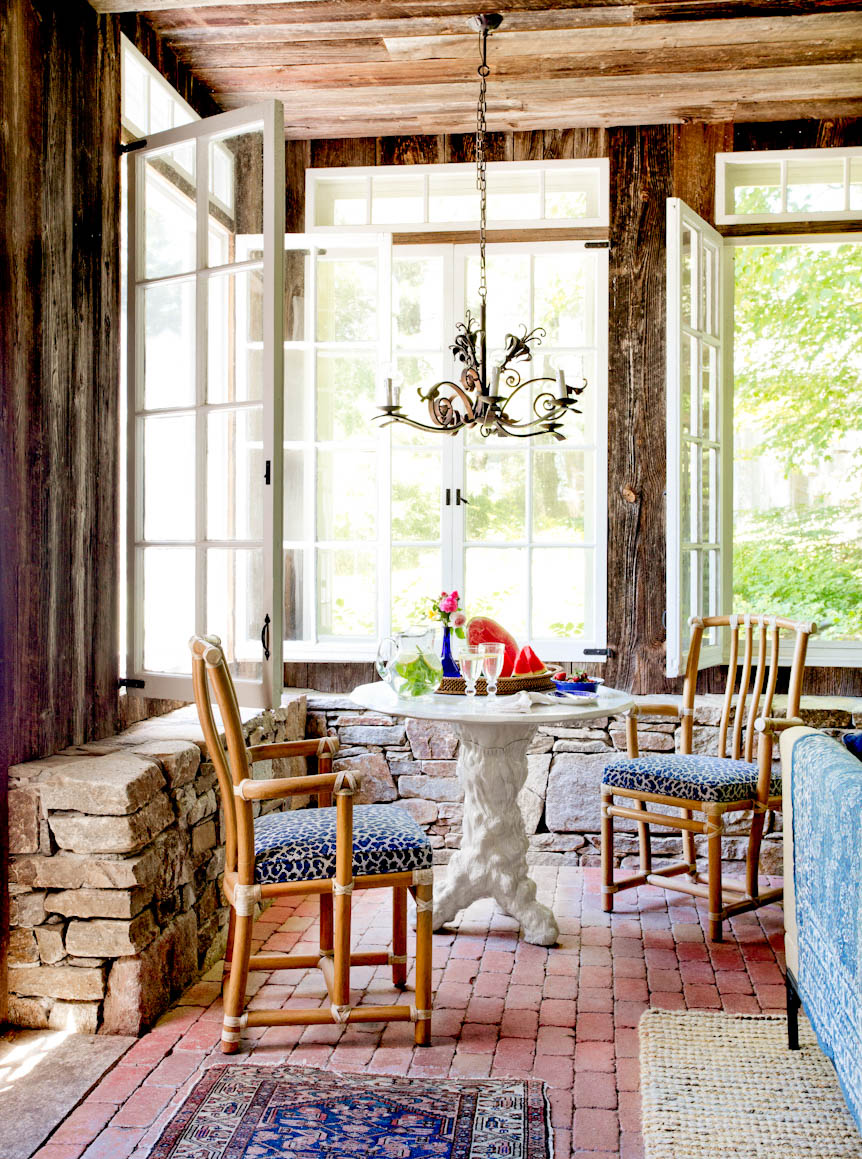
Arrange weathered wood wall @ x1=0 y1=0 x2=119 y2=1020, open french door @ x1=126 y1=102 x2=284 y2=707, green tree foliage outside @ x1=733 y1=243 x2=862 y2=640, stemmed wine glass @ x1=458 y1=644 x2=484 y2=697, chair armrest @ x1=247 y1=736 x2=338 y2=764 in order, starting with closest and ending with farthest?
weathered wood wall @ x1=0 y1=0 x2=119 y2=1020, chair armrest @ x1=247 y1=736 x2=338 y2=764, open french door @ x1=126 y1=102 x2=284 y2=707, stemmed wine glass @ x1=458 y1=644 x2=484 y2=697, green tree foliage outside @ x1=733 y1=243 x2=862 y2=640

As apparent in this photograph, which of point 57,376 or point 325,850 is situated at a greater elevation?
point 57,376

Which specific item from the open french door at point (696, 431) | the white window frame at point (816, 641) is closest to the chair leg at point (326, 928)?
the open french door at point (696, 431)

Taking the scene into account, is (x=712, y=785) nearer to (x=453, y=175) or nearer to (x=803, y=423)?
(x=453, y=175)

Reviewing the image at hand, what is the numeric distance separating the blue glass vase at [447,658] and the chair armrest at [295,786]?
95 centimetres

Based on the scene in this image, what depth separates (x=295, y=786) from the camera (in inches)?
108

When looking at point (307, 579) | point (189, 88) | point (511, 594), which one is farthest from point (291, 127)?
point (511, 594)

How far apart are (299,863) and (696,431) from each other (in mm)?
2707

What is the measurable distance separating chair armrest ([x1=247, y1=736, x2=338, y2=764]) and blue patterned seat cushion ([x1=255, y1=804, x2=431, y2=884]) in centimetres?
21

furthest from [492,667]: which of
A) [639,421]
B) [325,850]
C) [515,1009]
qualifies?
[639,421]

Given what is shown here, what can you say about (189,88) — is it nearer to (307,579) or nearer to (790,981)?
(307,579)

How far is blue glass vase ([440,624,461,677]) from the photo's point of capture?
148 inches

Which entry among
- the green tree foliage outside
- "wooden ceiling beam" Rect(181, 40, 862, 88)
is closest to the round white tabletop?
"wooden ceiling beam" Rect(181, 40, 862, 88)

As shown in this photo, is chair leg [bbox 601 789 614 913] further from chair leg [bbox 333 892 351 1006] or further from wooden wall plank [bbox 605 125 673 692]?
chair leg [bbox 333 892 351 1006]

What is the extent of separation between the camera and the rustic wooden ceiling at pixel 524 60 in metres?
3.68
